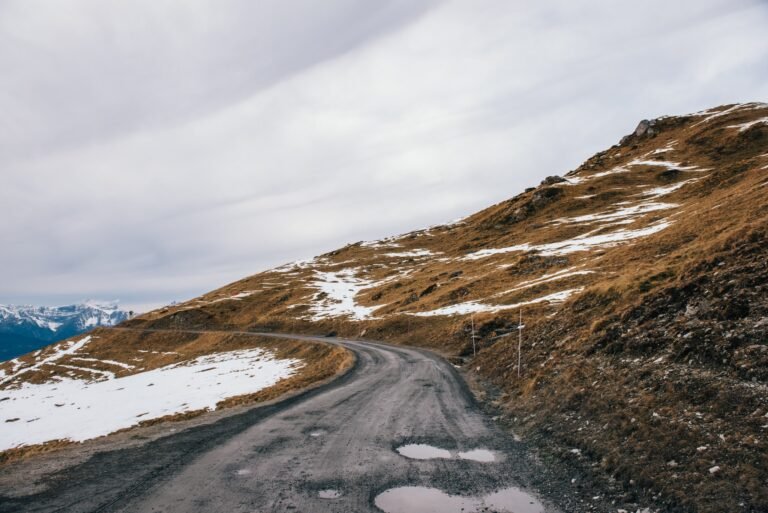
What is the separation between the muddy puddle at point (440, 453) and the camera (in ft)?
37.1

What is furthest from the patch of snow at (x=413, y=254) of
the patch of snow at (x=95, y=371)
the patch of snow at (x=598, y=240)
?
the patch of snow at (x=95, y=371)

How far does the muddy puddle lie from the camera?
11312 millimetres

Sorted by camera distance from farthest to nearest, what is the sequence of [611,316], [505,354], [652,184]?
1. [652,184]
2. [505,354]
3. [611,316]

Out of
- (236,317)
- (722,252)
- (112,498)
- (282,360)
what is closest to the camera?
(112,498)

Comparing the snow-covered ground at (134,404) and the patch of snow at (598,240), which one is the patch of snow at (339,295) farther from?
the patch of snow at (598,240)

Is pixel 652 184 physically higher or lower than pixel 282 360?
higher

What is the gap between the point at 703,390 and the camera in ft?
33.3

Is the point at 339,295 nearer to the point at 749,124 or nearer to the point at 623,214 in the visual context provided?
the point at 623,214

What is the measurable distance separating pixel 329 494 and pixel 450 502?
106 inches

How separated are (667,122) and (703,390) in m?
214

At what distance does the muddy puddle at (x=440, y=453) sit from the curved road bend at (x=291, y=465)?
255 mm

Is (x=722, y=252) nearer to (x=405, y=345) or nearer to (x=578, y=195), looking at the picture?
(x=405, y=345)

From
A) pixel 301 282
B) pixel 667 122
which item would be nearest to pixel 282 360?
pixel 301 282

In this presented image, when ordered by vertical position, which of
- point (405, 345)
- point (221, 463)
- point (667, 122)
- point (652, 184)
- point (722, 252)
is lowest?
point (405, 345)
